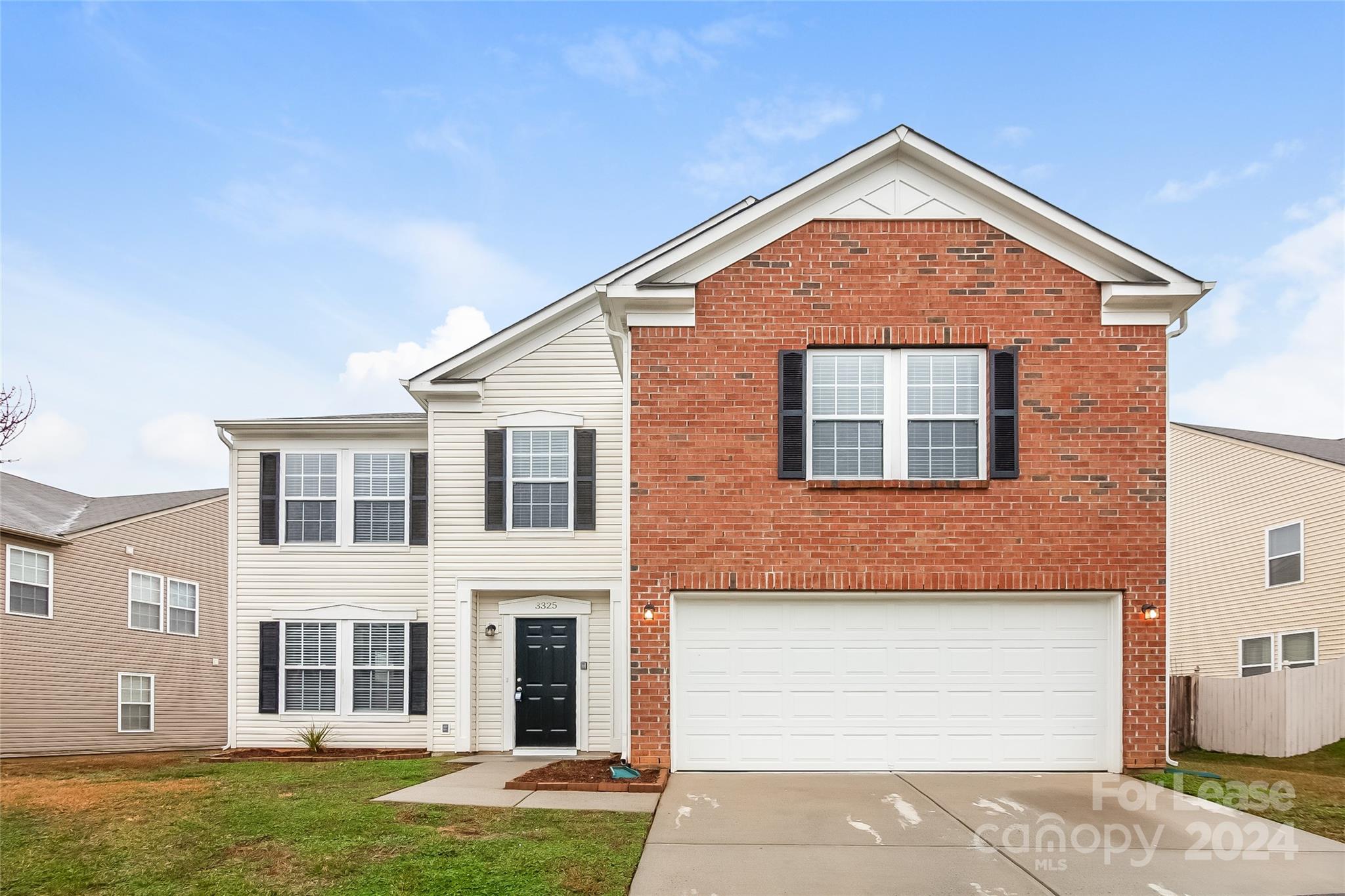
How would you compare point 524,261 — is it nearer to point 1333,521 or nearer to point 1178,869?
point 1333,521

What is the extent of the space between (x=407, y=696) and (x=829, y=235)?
936 cm

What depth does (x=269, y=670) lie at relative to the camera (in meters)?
15.4

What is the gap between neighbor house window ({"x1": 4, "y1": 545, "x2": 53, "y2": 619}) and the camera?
60.4 ft

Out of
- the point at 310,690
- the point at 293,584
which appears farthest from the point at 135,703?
the point at 293,584

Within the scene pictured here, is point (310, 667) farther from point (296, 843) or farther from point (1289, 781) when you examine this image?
point (1289, 781)

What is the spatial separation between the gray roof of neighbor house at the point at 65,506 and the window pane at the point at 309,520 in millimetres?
6621

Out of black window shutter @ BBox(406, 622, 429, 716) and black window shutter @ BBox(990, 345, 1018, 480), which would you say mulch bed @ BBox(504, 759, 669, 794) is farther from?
black window shutter @ BBox(990, 345, 1018, 480)

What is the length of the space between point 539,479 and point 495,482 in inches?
26.5

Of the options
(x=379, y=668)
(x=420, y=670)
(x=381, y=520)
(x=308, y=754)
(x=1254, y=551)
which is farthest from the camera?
(x=1254, y=551)

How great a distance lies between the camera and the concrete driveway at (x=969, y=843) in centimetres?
671

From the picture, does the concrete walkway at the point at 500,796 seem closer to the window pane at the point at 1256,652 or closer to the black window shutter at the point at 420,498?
the black window shutter at the point at 420,498

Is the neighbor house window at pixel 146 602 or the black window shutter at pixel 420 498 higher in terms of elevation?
the black window shutter at pixel 420 498

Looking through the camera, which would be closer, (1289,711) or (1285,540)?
(1289,711)

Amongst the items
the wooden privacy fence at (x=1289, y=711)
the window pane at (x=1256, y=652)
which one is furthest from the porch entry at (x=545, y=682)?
the window pane at (x=1256, y=652)
